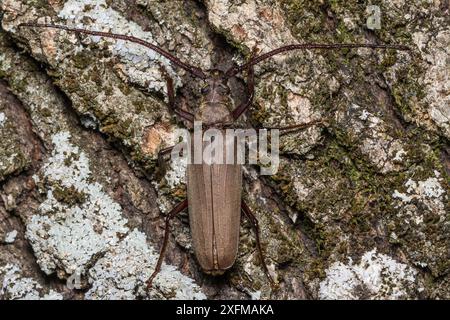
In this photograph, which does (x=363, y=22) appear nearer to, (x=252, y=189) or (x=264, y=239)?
(x=252, y=189)

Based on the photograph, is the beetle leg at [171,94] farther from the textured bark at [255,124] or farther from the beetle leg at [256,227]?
the beetle leg at [256,227]

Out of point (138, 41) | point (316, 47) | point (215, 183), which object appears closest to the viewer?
point (316, 47)

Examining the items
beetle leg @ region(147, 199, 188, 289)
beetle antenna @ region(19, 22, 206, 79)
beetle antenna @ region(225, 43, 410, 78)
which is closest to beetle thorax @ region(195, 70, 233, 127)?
beetle antenna @ region(19, 22, 206, 79)

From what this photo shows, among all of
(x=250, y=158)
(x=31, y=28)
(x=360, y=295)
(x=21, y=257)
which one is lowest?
(x=360, y=295)

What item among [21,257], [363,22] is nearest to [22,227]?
[21,257]

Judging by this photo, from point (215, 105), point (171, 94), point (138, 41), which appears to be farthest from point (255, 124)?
point (138, 41)

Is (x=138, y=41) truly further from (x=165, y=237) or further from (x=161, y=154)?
(x=165, y=237)
